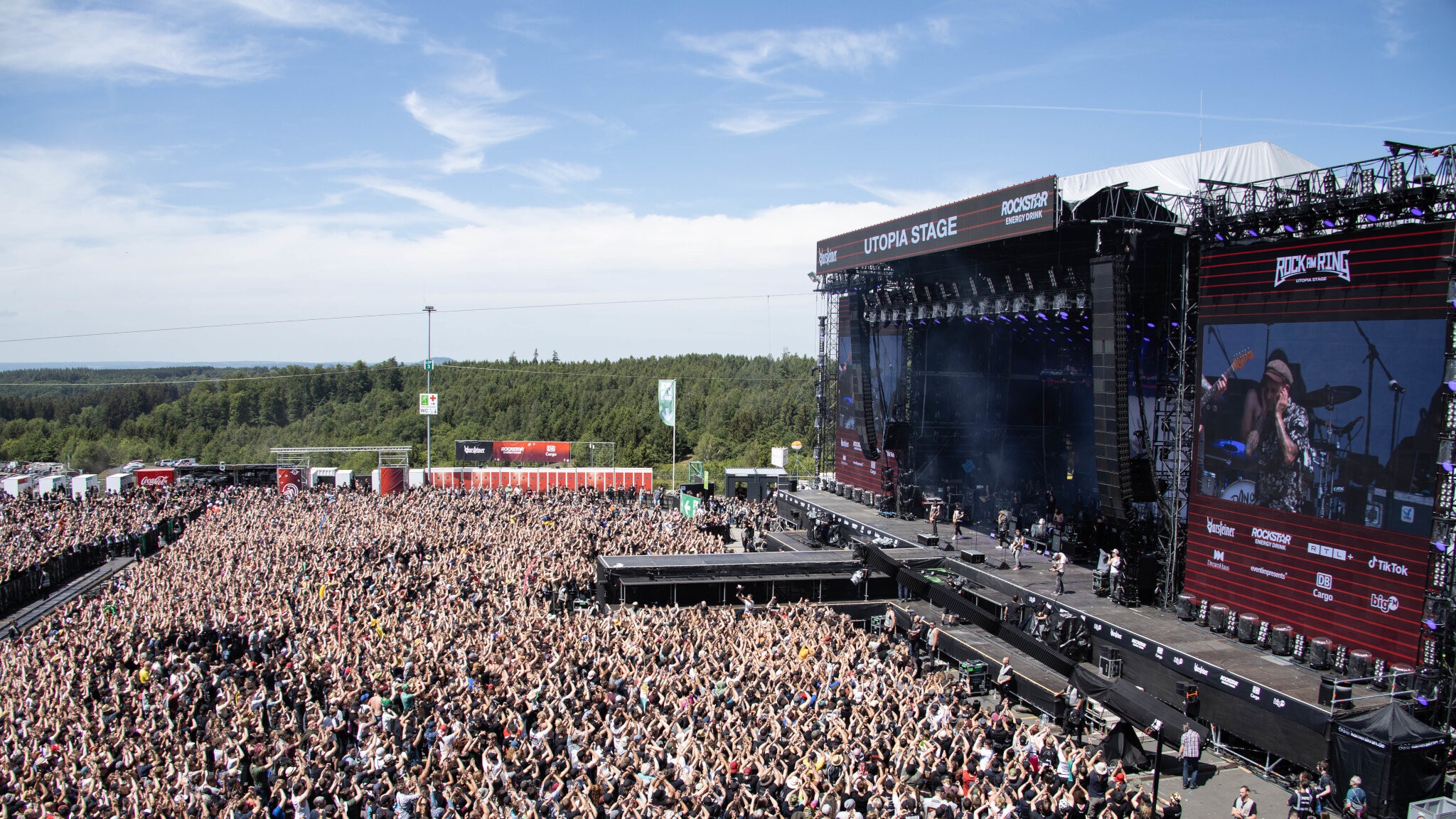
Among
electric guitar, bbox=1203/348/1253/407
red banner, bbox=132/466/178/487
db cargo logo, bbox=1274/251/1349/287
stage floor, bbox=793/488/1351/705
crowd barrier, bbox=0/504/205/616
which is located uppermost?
db cargo logo, bbox=1274/251/1349/287

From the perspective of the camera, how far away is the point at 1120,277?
17469 mm

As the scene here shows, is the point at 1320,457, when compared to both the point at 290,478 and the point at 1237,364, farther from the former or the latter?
the point at 290,478

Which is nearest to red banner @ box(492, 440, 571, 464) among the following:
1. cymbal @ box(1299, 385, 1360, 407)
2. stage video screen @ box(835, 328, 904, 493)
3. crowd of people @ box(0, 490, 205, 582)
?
crowd of people @ box(0, 490, 205, 582)

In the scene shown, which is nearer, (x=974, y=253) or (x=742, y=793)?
(x=742, y=793)

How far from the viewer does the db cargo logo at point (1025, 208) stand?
1905 cm

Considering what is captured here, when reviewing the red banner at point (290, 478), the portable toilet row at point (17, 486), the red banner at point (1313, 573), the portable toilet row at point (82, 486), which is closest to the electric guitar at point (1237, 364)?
the red banner at point (1313, 573)

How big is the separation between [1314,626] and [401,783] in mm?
13300

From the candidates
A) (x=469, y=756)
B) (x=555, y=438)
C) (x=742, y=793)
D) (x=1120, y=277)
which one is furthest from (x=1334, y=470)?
(x=555, y=438)

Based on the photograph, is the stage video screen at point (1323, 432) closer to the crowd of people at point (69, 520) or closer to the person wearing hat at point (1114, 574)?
the person wearing hat at point (1114, 574)

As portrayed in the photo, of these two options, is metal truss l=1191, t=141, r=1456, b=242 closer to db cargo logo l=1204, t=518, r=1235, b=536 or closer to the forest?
db cargo logo l=1204, t=518, r=1235, b=536

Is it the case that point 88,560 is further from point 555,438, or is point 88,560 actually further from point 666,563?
point 555,438

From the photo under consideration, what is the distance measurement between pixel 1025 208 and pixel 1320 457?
798 centimetres

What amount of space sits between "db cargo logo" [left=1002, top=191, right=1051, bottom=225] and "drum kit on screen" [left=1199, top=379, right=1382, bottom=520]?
5.46 meters

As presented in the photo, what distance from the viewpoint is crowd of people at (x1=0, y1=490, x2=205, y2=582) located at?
22.3m
